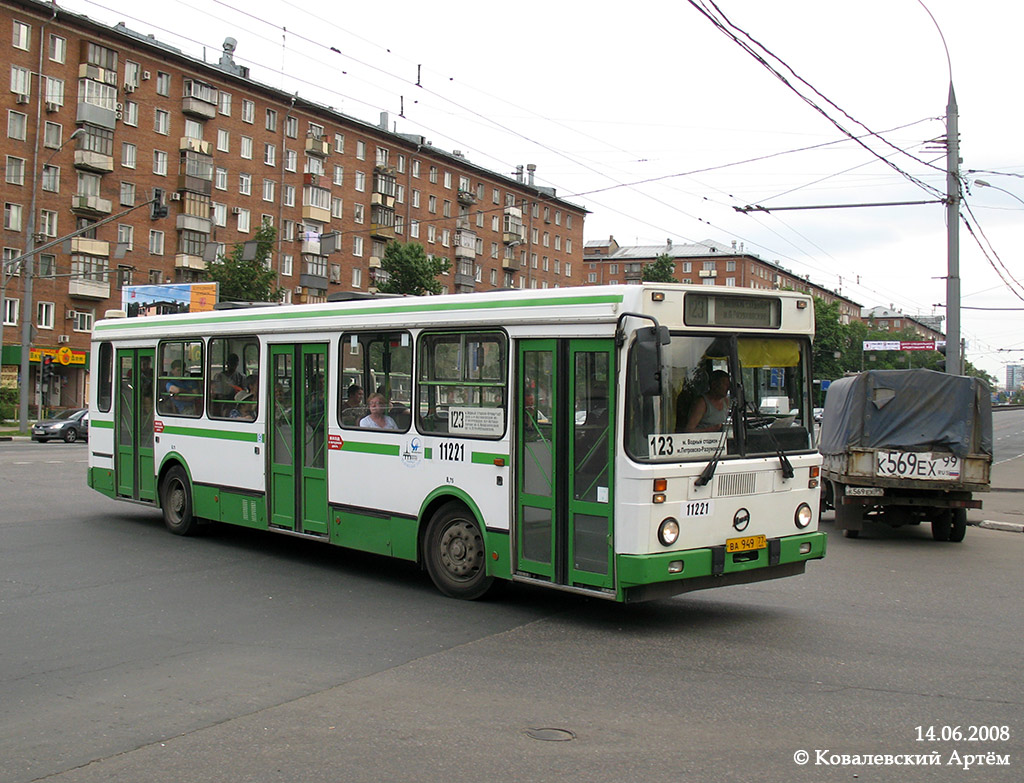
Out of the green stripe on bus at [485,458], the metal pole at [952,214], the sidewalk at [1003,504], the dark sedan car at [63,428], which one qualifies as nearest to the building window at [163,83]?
the dark sedan car at [63,428]

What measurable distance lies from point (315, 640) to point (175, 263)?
52.5 m

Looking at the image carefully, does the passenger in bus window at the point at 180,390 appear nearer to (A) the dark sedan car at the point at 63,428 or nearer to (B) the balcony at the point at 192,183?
(A) the dark sedan car at the point at 63,428

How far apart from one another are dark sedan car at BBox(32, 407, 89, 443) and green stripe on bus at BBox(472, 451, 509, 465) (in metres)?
34.8

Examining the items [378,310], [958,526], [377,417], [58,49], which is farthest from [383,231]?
[377,417]

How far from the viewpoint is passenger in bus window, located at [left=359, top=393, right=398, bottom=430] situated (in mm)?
10219

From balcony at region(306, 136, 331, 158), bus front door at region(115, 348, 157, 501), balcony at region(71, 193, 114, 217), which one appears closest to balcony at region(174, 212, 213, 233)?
balcony at region(71, 193, 114, 217)

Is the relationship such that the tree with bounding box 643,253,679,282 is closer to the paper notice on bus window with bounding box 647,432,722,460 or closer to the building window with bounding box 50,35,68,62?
the building window with bounding box 50,35,68,62

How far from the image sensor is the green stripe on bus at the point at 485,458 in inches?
350

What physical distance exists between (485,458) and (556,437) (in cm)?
84

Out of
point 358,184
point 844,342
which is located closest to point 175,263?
point 358,184

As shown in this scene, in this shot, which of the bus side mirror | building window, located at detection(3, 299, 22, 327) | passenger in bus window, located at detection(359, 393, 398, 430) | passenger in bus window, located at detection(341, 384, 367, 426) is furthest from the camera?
building window, located at detection(3, 299, 22, 327)

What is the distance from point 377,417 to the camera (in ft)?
34.0

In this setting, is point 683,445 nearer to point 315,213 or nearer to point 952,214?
point 952,214

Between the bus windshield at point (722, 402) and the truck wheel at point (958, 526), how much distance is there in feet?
22.6
